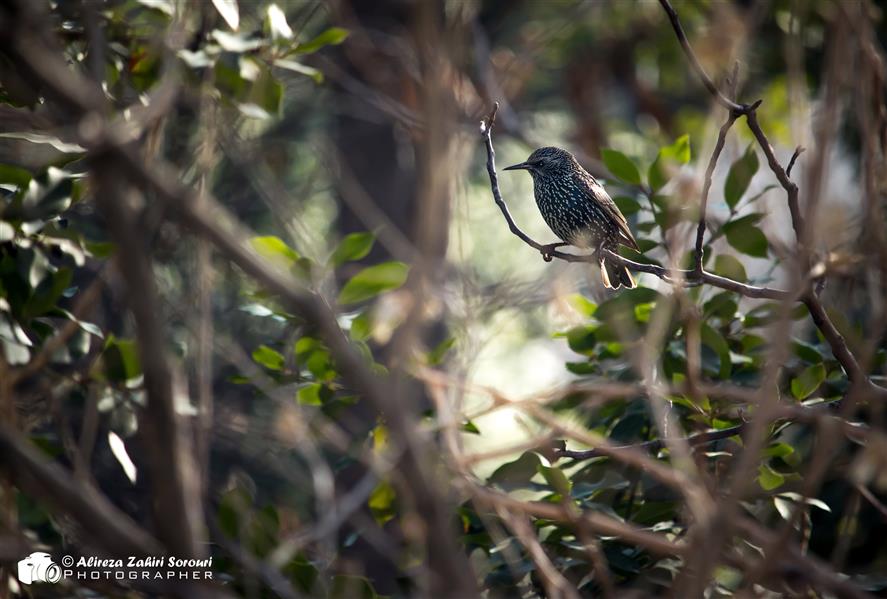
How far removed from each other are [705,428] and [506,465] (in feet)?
2.33

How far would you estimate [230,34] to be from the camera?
11.6 feet

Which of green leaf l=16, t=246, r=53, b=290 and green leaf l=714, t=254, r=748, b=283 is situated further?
green leaf l=714, t=254, r=748, b=283

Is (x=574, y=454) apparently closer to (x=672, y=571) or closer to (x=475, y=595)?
(x=672, y=571)

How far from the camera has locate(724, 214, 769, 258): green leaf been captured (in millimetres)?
3186

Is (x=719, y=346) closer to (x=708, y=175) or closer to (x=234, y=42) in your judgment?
(x=708, y=175)

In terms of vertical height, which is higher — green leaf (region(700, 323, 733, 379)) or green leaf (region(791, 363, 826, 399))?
green leaf (region(700, 323, 733, 379))

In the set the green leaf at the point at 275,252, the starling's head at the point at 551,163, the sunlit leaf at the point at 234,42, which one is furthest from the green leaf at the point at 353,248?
the starling's head at the point at 551,163

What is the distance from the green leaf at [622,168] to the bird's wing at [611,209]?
8.6 inches

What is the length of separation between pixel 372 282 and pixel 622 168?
1091 mm

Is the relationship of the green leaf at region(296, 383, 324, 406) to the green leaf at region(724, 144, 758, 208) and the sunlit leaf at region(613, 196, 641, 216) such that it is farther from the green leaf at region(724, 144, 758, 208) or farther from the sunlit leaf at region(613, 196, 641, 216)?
the green leaf at region(724, 144, 758, 208)

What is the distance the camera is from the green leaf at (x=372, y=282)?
301cm

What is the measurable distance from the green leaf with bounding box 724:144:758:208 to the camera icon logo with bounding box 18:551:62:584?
8.81 feet

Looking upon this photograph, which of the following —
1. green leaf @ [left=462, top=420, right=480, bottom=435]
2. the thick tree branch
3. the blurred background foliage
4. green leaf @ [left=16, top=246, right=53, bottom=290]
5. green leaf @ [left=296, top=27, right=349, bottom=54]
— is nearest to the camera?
the thick tree branch

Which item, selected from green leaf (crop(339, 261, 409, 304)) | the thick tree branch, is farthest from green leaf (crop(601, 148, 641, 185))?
green leaf (crop(339, 261, 409, 304))
